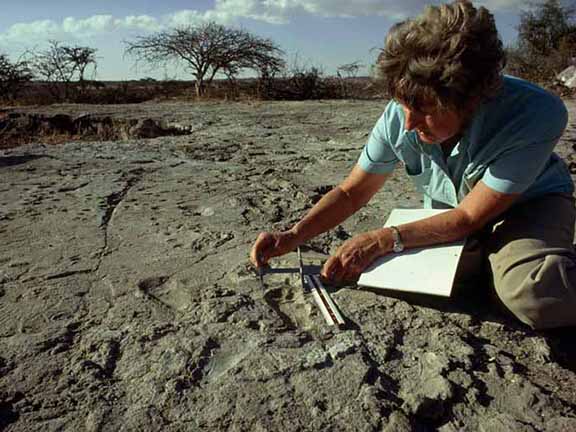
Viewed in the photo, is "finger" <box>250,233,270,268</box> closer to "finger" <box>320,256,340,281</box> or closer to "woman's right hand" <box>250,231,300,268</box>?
"woman's right hand" <box>250,231,300,268</box>

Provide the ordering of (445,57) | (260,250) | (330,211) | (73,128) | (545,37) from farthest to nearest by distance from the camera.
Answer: (545,37), (73,128), (330,211), (260,250), (445,57)

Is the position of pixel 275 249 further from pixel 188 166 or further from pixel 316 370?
pixel 188 166

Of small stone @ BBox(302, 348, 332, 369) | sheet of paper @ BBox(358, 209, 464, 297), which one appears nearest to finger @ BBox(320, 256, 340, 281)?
sheet of paper @ BBox(358, 209, 464, 297)

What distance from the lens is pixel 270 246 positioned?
74.9 inches

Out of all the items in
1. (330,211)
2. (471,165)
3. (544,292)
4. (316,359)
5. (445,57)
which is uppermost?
(445,57)

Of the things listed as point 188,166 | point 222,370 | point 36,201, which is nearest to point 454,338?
point 222,370

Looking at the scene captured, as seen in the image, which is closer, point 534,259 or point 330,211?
point 534,259

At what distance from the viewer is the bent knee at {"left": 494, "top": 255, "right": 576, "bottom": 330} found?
5.21 ft

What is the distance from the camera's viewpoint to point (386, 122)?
1881 millimetres

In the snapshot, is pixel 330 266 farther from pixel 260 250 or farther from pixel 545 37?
pixel 545 37

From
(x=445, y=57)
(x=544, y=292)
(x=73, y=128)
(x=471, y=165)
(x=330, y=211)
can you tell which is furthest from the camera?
(x=73, y=128)

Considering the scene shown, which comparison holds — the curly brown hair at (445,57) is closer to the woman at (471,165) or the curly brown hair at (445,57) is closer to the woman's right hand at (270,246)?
the woman at (471,165)

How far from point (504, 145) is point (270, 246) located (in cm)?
82

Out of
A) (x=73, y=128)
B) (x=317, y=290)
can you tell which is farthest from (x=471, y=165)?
(x=73, y=128)
